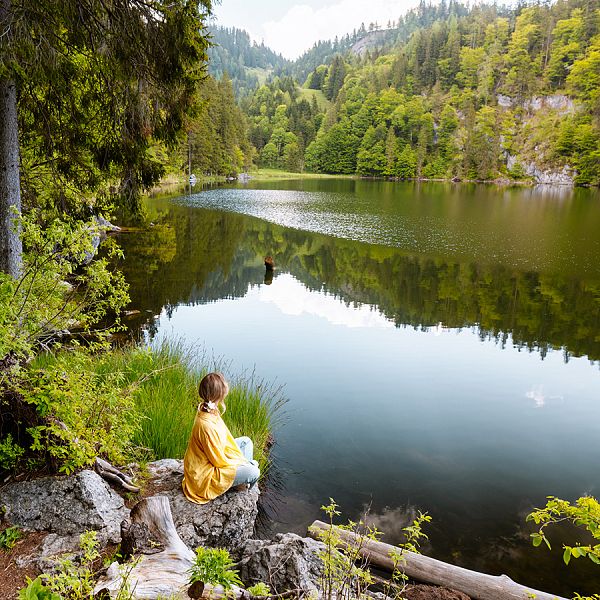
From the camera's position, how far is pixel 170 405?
7289 millimetres

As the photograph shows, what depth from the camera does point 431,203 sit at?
2180 inches

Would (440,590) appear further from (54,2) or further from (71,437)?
(54,2)

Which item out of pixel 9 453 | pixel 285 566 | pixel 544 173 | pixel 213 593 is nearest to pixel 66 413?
pixel 9 453

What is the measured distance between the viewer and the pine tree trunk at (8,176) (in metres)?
5.89

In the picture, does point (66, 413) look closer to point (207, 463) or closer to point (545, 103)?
point (207, 463)

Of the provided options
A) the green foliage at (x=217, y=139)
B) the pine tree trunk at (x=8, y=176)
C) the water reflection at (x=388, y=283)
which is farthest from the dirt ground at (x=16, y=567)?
the green foliage at (x=217, y=139)

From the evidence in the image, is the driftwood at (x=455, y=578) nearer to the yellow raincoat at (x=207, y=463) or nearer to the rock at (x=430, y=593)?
the rock at (x=430, y=593)

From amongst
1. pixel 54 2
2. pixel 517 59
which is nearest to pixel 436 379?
pixel 54 2

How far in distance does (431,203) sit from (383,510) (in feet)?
171

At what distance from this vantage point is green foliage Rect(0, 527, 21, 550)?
415 centimetres

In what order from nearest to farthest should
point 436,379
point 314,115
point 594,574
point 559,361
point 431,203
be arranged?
point 594,574
point 436,379
point 559,361
point 431,203
point 314,115

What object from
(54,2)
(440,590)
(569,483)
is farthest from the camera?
(569,483)

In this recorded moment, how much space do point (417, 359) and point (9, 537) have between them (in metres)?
11.9

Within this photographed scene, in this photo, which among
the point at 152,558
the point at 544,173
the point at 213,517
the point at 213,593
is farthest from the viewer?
the point at 544,173
